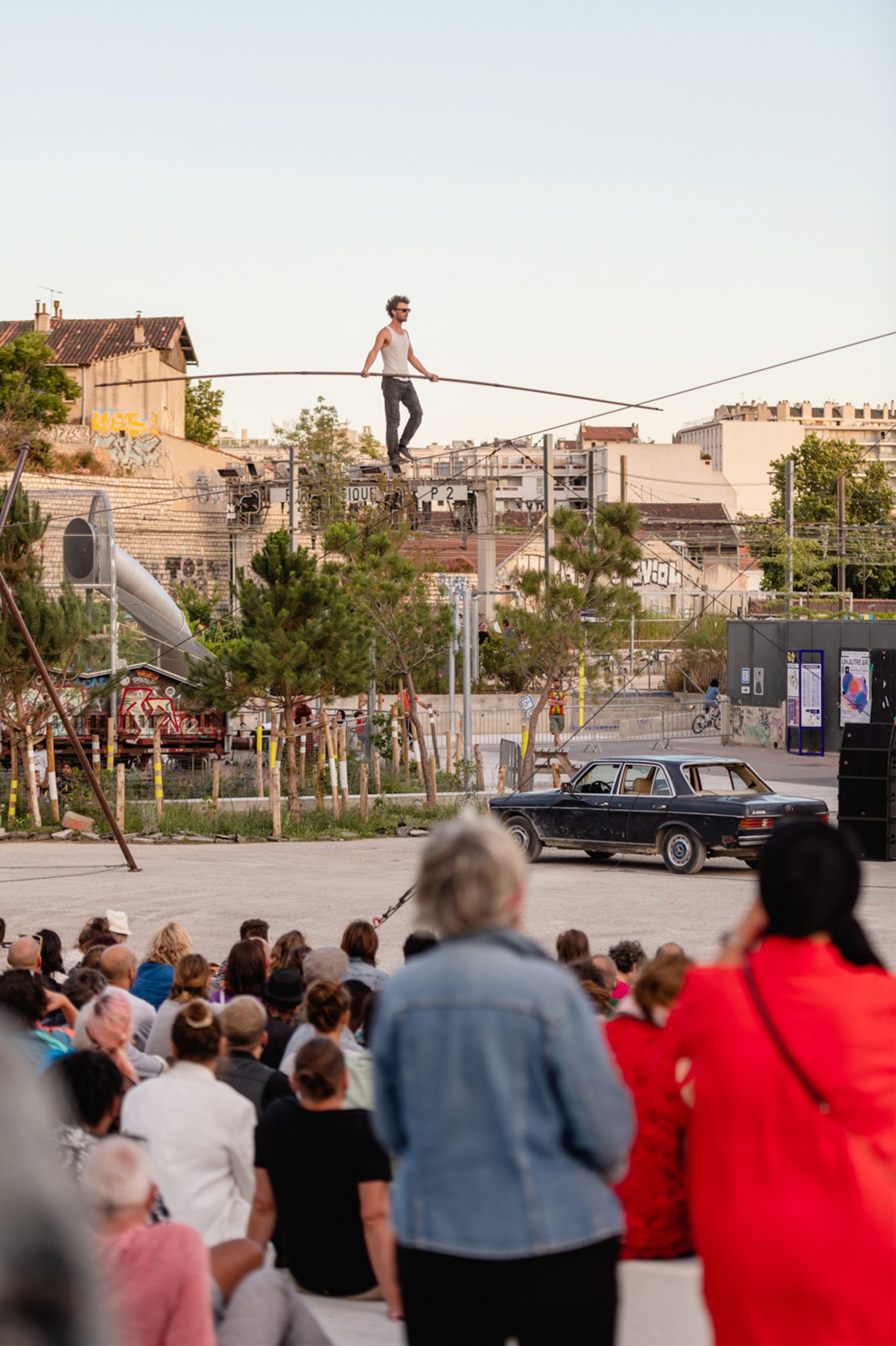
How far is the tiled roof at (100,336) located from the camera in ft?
236

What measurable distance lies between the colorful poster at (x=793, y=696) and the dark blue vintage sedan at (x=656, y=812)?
59.9ft

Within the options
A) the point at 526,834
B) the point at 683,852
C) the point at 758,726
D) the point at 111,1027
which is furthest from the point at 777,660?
the point at 111,1027

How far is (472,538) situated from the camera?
82188mm

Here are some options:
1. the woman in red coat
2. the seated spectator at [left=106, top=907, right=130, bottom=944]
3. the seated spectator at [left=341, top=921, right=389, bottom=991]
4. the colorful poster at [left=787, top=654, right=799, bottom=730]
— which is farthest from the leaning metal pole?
the colorful poster at [left=787, top=654, right=799, bottom=730]

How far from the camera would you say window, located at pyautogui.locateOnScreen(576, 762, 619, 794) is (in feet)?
67.4

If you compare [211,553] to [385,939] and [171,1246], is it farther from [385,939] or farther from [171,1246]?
[171,1246]

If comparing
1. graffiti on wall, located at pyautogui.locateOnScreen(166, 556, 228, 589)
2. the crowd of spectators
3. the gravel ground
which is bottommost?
the gravel ground

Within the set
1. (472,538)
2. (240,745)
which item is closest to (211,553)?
(472,538)

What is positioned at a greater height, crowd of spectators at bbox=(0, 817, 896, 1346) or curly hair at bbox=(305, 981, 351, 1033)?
crowd of spectators at bbox=(0, 817, 896, 1346)

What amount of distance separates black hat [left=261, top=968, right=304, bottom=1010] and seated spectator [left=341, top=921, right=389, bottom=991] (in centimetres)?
109

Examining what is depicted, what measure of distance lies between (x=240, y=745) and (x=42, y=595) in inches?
371

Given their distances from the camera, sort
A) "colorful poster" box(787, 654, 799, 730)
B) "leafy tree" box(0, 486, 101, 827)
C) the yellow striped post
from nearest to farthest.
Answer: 1. "leafy tree" box(0, 486, 101, 827)
2. the yellow striped post
3. "colorful poster" box(787, 654, 799, 730)

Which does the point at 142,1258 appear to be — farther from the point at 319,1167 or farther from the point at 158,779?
the point at 158,779

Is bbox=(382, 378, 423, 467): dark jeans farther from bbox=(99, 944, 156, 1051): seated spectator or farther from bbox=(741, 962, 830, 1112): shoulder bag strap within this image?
bbox=(741, 962, 830, 1112): shoulder bag strap
